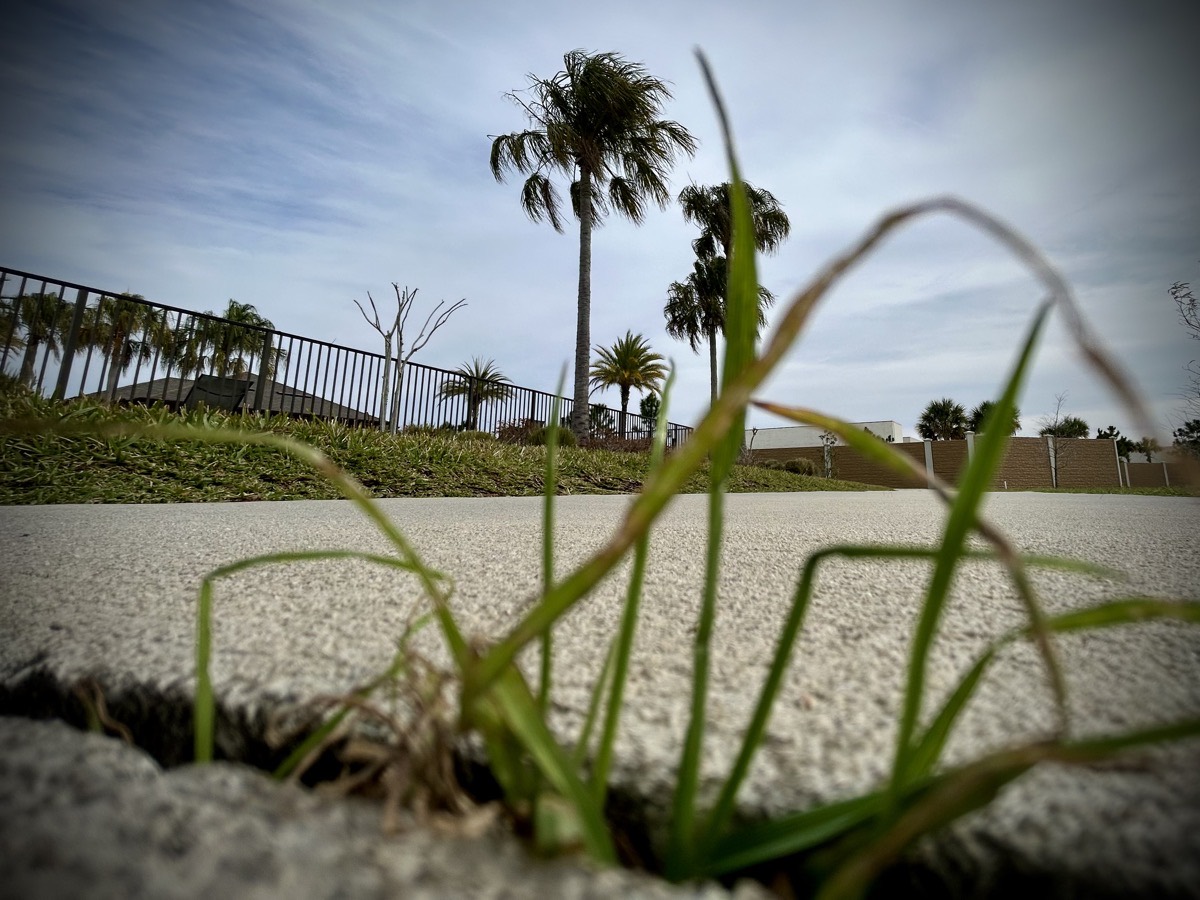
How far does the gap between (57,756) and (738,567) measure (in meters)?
0.83

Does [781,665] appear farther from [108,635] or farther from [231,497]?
[231,497]

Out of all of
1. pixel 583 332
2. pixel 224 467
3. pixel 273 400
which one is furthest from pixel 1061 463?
pixel 224 467

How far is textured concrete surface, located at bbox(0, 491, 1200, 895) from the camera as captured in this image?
31 centimetres

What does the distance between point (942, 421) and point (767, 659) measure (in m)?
36.9

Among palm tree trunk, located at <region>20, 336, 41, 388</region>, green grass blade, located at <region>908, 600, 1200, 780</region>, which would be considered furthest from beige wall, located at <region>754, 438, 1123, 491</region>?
green grass blade, located at <region>908, 600, 1200, 780</region>

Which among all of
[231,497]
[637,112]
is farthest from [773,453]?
[231,497]

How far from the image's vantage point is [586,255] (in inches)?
426

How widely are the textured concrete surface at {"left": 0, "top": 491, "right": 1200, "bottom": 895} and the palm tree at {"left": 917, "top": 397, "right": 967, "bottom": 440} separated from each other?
3559 centimetres

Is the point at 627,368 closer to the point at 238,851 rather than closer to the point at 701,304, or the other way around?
the point at 701,304

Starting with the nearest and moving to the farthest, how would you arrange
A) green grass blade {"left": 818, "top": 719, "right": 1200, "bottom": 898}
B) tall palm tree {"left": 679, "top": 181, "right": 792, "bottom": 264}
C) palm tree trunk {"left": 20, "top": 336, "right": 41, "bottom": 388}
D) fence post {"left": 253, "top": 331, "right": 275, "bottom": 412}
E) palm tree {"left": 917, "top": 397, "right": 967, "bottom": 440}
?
green grass blade {"left": 818, "top": 719, "right": 1200, "bottom": 898} < palm tree trunk {"left": 20, "top": 336, "right": 41, "bottom": 388} < fence post {"left": 253, "top": 331, "right": 275, "bottom": 412} < tall palm tree {"left": 679, "top": 181, "right": 792, "bottom": 264} < palm tree {"left": 917, "top": 397, "right": 967, "bottom": 440}

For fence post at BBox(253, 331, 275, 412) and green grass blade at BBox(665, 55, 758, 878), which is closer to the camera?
green grass blade at BBox(665, 55, 758, 878)

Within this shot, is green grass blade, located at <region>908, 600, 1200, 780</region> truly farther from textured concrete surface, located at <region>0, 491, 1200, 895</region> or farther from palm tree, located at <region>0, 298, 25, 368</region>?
palm tree, located at <region>0, 298, 25, 368</region>

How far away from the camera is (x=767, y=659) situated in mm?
544

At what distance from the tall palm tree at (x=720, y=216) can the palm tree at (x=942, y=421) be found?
1773cm
